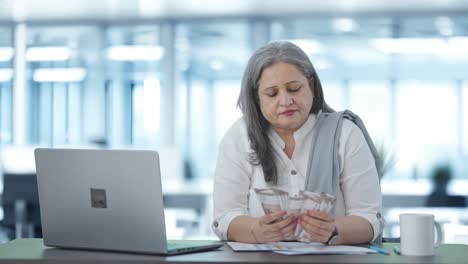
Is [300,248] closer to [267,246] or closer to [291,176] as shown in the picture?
[267,246]

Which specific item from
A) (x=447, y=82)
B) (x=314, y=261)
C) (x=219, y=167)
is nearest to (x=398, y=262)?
(x=314, y=261)

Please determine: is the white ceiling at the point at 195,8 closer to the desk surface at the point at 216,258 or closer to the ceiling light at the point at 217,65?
the ceiling light at the point at 217,65

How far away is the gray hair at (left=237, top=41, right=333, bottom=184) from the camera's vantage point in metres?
2.65

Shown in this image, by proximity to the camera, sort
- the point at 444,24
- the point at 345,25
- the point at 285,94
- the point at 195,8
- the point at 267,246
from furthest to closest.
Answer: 1. the point at 345,25
2. the point at 444,24
3. the point at 195,8
4. the point at 285,94
5. the point at 267,246

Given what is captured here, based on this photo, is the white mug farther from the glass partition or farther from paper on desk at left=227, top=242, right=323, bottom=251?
the glass partition

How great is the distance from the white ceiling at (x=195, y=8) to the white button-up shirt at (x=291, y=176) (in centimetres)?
678

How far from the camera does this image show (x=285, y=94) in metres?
2.61

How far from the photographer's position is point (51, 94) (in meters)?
11.0

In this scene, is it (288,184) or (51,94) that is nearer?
(288,184)

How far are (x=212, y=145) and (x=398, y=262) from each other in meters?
8.67

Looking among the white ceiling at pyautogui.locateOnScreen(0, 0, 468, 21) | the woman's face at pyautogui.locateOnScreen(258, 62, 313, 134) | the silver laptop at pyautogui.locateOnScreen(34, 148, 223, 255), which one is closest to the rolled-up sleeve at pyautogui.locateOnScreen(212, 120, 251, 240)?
the woman's face at pyautogui.locateOnScreen(258, 62, 313, 134)

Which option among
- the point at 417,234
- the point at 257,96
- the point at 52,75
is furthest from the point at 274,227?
the point at 52,75

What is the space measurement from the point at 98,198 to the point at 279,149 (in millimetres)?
791

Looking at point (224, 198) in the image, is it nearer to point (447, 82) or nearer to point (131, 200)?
point (131, 200)
